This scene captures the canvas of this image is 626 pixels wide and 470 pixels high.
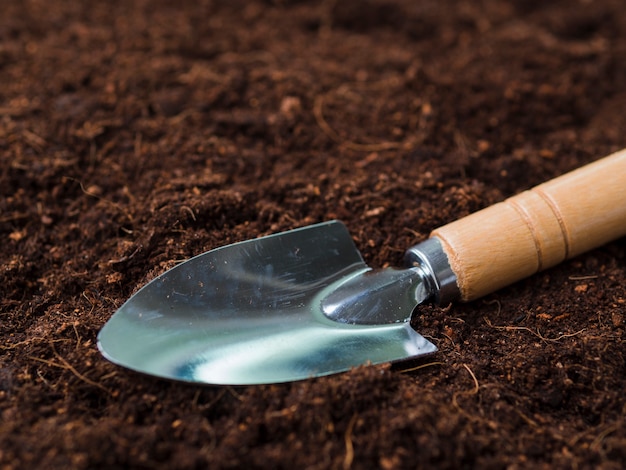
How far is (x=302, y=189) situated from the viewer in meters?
1.34

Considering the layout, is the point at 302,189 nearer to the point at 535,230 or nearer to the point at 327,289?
the point at 327,289

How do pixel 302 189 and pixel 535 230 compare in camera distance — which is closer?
pixel 535 230

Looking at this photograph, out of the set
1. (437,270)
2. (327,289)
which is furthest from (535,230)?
(327,289)

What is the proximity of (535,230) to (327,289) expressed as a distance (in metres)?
0.39

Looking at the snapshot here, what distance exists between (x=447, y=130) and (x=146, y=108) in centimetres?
73

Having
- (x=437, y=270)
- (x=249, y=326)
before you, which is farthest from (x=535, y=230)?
(x=249, y=326)

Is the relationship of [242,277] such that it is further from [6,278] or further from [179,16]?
[179,16]

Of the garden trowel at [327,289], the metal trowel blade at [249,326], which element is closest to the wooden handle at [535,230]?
the garden trowel at [327,289]

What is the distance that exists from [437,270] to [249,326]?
1.12 feet

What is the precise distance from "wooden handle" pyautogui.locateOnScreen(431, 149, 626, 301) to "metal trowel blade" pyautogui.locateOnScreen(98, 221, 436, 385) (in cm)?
15

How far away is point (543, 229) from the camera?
43.9 inches

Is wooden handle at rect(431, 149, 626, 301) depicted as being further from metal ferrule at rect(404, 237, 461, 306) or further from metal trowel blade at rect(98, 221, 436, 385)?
metal trowel blade at rect(98, 221, 436, 385)

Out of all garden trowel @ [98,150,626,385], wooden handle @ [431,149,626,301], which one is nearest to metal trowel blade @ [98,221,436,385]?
garden trowel @ [98,150,626,385]

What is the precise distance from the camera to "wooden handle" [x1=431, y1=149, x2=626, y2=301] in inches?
43.4
